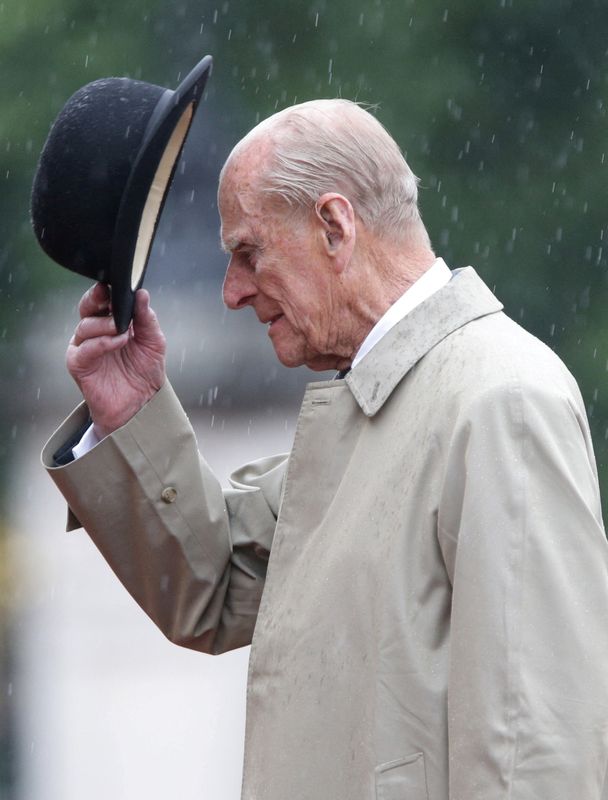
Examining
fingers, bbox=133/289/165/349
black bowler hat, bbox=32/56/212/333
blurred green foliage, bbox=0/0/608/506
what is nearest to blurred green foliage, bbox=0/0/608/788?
blurred green foliage, bbox=0/0/608/506

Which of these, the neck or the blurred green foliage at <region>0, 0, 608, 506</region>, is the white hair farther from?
the blurred green foliage at <region>0, 0, 608, 506</region>

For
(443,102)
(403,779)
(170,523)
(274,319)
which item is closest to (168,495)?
(170,523)

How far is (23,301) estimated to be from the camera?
4551 millimetres

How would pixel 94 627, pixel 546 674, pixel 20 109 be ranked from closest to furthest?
pixel 546 674, pixel 20 109, pixel 94 627

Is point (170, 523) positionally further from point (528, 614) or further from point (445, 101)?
point (445, 101)

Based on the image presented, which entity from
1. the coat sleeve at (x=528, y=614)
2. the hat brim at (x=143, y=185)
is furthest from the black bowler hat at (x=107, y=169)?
the coat sleeve at (x=528, y=614)

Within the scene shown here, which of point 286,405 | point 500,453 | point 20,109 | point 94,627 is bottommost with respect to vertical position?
point 94,627

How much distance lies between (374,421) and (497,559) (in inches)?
17.0

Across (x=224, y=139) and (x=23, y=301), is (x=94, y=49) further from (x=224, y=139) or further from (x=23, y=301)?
(x=23, y=301)

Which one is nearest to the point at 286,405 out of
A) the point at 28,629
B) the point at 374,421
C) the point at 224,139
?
the point at 224,139

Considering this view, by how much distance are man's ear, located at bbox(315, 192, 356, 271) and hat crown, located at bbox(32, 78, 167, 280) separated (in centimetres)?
34

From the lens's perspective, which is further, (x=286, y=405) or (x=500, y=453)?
(x=286, y=405)

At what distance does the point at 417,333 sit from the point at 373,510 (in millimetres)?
314

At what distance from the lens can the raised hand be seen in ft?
9.00
